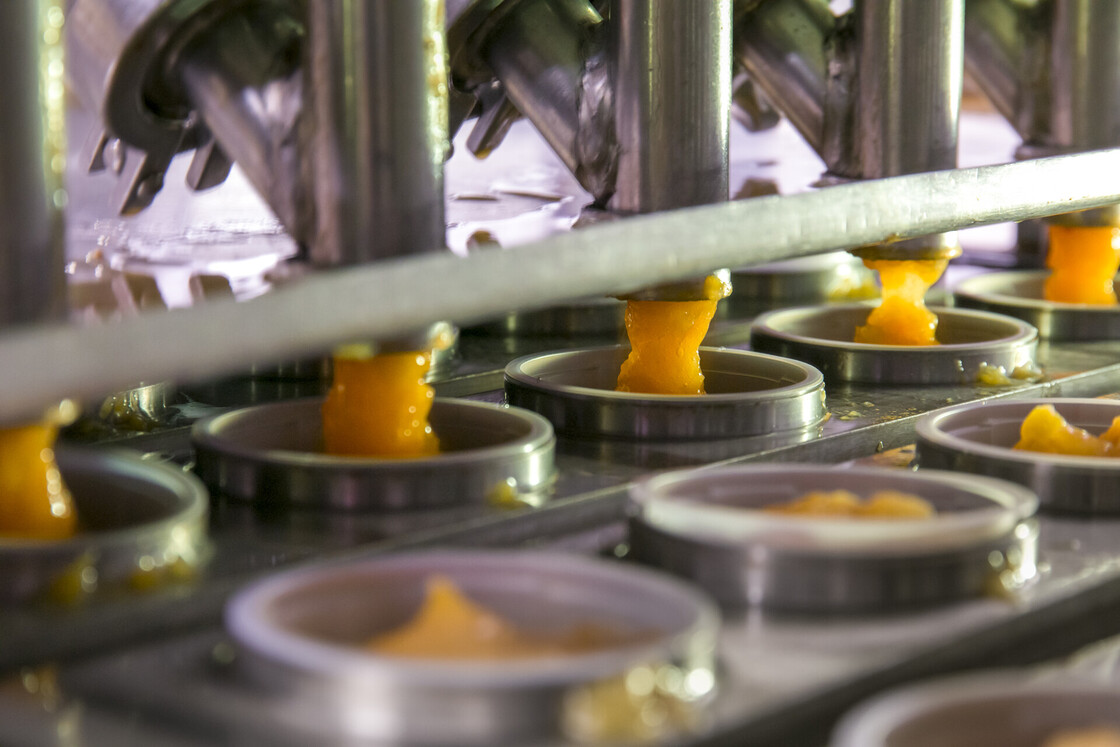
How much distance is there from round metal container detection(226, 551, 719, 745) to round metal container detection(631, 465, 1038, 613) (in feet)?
0.43

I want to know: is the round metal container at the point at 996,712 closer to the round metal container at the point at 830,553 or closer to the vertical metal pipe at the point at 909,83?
the round metal container at the point at 830,553

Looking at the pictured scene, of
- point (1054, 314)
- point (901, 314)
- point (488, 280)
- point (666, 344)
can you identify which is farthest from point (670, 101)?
point (1054, 314)

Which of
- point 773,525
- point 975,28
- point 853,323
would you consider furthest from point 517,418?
point 975,28

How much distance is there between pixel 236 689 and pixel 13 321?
0.31 metres

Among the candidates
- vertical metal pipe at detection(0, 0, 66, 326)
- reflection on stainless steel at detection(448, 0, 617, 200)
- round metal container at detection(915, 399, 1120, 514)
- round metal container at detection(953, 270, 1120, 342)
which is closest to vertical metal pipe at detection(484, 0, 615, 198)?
reflection on stainless steel at detection(448, 0, 617, 200)

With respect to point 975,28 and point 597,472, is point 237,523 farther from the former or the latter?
point 975,28

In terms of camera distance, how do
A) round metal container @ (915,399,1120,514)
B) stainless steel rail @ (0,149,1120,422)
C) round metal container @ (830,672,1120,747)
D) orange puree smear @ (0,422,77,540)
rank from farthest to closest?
round metal container @ (915,399,1120,514) < orange puree smear @ (0,422,77,540) < round metal container @ (830,672,1120,747) < stainless steel rail @ (0,149,1120,422)

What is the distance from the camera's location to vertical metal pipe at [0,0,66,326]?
3.41 ft

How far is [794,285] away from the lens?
2.77 meters

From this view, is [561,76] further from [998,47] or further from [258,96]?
[998,47]

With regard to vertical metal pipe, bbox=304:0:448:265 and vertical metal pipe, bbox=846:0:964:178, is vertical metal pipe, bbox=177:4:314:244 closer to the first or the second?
vertical metal pipe, bbox=304:0:448:265

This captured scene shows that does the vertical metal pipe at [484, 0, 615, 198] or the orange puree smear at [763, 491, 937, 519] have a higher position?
the vertical metal pipe at [484, 0, 615, 198]

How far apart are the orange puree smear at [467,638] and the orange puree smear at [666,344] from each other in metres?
0.79

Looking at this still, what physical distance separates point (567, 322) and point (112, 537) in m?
1.35
